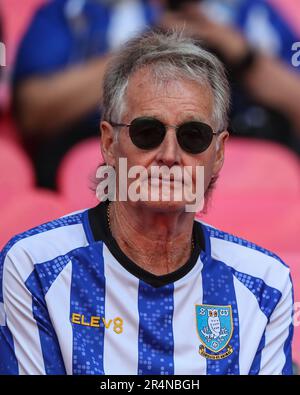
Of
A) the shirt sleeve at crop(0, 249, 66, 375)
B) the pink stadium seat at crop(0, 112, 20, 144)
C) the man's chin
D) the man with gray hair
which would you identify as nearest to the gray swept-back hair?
the man with gray hair

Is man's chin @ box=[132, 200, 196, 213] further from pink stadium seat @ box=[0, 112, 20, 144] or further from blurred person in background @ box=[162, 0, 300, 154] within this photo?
pink stadium seat @ box=[0, 112, 20, 144]

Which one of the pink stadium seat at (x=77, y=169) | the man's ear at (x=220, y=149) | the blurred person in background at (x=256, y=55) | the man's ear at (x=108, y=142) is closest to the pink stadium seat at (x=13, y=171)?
the pink stadium seat at (x=77, y=169)

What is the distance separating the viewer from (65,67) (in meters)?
3.70

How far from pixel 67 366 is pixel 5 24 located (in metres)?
2.10

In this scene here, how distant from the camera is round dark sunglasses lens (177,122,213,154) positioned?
→ 212 cm

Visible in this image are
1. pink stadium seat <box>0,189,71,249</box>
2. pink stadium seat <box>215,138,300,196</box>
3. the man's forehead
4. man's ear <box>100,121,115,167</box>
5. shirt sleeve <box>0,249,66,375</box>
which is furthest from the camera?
pink stadium seat <box>215,138,300,196</box>

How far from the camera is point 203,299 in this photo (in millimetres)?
2205

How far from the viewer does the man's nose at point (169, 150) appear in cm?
210

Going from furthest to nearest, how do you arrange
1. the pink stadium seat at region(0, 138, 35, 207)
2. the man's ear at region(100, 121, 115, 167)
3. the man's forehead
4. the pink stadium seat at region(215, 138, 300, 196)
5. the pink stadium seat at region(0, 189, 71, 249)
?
1. the pink stadium seat at region(215, 138, 300, 196)
2. the pink stadium seat at region(0, 138, 35, 207)
3. the pink stadium seat at region(0, 189, 71, 249)
4. the man's ear at region(100, 121, 115, 167)
5. the man's forehead

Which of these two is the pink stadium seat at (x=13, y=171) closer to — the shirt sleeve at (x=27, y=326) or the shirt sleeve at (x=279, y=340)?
the shirt sleeve at (x=27, y=326)

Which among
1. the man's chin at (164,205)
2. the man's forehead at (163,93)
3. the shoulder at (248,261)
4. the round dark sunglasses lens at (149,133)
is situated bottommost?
the shoulder at (248,261)

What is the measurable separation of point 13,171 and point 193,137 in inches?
69.8

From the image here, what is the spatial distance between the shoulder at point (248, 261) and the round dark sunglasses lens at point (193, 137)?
0.34 m

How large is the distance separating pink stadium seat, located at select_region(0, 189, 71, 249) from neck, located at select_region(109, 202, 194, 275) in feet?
3.65
